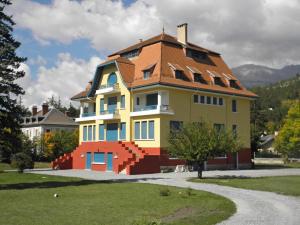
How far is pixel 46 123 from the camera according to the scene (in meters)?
77.9

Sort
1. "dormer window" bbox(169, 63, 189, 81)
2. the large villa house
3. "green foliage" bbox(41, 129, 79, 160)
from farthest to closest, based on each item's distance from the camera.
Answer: "green foliage" bbox(41, 129, 79, 160)
"dormer window" bbox(169, 63, 189, 81)
the large villa house

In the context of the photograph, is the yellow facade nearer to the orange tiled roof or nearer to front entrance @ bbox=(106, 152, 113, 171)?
the orange tiled roof

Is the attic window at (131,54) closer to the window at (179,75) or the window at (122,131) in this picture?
the window at (179,75)

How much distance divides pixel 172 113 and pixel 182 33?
41.1 feet

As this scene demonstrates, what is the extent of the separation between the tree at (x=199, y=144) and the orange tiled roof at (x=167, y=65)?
10.1 metres

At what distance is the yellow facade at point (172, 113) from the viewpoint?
4094 centimetres

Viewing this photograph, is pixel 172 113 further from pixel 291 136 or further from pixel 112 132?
pixel 291 136

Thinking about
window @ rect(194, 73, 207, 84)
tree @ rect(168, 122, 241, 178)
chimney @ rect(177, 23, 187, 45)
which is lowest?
tree @ rect(168, 122, 241, 178)

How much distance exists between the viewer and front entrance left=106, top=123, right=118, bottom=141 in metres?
45.9

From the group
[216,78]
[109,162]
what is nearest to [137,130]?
[109,162]

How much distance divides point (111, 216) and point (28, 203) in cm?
494

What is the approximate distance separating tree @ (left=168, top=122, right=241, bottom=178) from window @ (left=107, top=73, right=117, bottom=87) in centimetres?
1646

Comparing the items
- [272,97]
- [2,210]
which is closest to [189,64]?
[2,210]

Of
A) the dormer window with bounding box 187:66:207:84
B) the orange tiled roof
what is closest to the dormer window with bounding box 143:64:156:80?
the orange tiled roof
